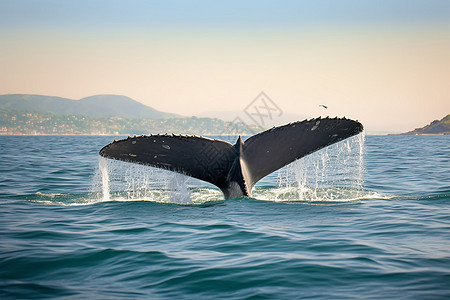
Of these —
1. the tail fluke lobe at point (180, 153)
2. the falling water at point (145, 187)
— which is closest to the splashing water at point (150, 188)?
the falling water at point (145, 187)

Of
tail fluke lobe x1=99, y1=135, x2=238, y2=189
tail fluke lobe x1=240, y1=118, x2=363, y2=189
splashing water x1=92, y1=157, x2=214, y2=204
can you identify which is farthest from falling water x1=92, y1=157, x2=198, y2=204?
tail fluke lobe x1=240, y1=118, x2=363, y2=189

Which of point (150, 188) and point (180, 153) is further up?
point (180, 153)

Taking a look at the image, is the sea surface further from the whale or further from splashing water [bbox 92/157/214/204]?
the whale

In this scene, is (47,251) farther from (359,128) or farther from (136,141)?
(359,128)

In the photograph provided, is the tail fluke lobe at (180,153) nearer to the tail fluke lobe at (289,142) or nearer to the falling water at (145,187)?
the falling water at (145,187)

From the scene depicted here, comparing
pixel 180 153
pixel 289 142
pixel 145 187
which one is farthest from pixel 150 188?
pixel 289 142

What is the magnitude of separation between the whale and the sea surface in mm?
411

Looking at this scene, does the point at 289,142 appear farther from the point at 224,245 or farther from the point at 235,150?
the point at 224,245

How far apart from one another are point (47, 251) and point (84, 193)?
5594mm

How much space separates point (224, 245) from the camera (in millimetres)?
5895

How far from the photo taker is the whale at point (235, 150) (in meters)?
6.89

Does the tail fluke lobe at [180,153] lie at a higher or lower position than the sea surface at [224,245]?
higher

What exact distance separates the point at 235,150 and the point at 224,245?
195cm

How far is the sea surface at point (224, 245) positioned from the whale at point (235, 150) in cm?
41
